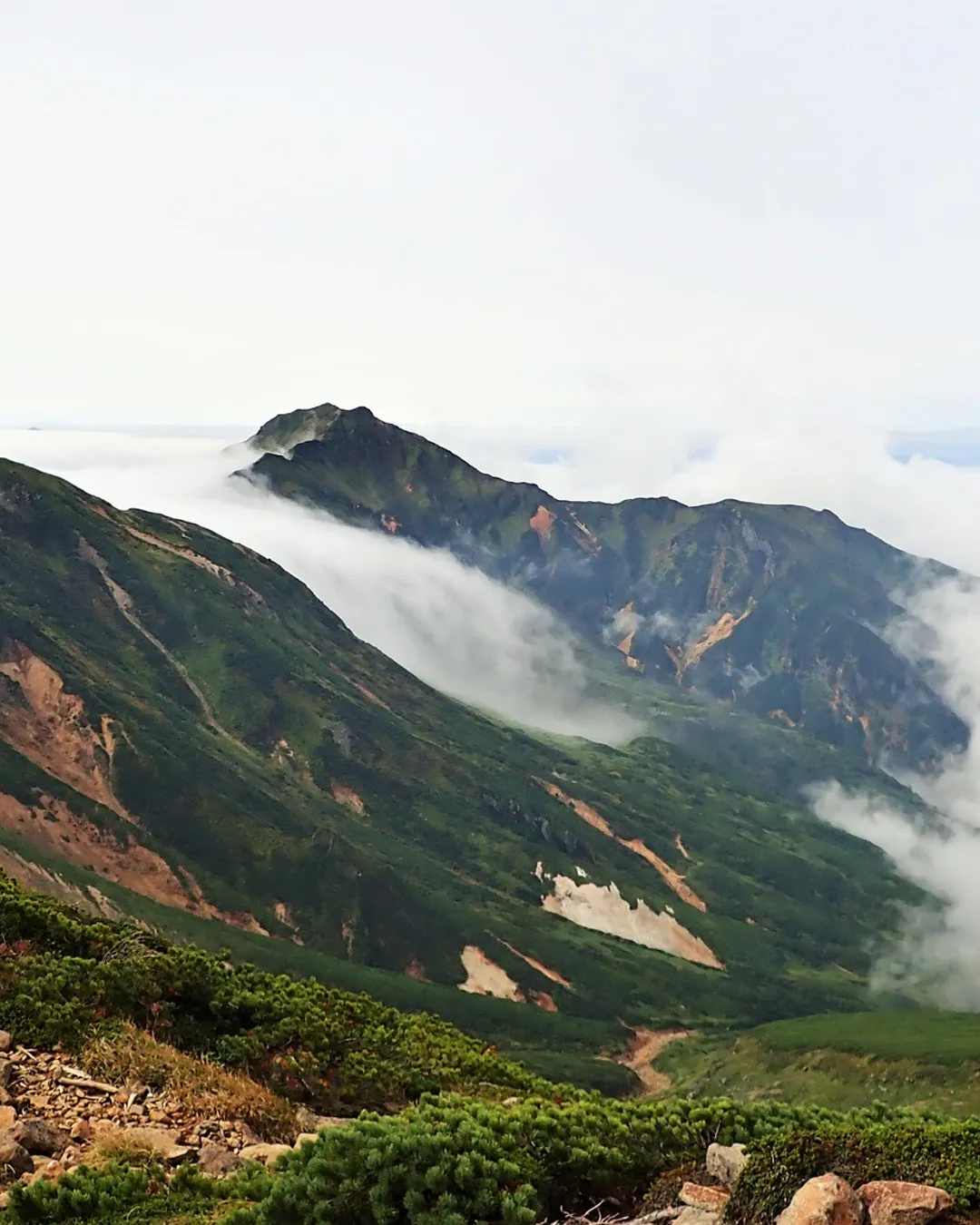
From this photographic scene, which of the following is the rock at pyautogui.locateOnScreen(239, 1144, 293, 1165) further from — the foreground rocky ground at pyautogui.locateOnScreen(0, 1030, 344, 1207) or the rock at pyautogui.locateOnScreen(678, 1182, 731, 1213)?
the rock at pyautogui.locateOnScreen(678, 1182, 731, 1213)

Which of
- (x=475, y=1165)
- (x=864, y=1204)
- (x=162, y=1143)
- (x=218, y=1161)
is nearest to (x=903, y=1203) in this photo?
(x=864, y=1204)

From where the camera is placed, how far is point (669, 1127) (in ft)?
95.1

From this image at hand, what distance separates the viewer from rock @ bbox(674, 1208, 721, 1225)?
20328 millimetres

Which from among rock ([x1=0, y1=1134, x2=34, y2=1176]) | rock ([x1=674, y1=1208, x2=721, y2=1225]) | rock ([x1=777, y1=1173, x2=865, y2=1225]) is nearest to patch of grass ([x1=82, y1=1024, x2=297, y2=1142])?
rock ([x1=0, y1=1134, x2=34, y2=1176])

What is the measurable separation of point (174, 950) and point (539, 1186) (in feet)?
90.3

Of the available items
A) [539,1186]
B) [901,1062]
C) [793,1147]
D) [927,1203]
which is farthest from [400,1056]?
[901,1062]

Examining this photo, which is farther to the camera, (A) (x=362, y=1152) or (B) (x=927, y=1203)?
(A) (x=362, y=1152)

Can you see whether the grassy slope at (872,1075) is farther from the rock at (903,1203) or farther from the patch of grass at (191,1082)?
the rock at (903,1203)

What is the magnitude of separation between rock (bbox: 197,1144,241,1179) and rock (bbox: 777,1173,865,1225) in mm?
16004

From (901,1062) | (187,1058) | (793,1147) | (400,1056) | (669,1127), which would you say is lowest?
(901,1062)

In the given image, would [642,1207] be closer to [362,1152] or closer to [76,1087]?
[362,1152]

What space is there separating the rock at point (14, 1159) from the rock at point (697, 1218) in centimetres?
1774

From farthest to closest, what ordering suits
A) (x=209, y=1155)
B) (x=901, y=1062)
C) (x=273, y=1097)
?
1. (x=901, y=1062)
2. (x=273, y=1097)
3. (x=209, y=1155)

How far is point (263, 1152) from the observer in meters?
27.1
